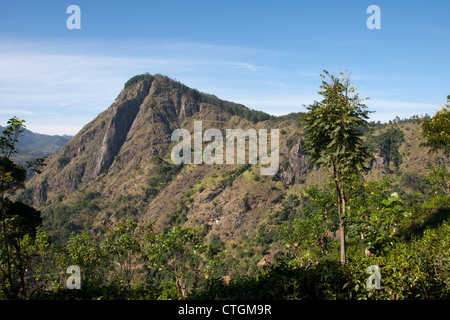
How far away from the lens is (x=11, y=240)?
37.9 feet

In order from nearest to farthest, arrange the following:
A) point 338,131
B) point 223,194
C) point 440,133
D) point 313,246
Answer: point 338,131, point 313,246, point 440,133, point 223,194

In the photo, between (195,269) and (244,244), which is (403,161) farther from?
(195,269)

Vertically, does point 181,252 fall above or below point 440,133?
below

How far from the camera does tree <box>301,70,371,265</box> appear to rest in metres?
11.0

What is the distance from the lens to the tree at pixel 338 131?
36.0 ft

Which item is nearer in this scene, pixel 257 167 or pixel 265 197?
pixel 265 197

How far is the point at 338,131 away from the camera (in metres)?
11.1

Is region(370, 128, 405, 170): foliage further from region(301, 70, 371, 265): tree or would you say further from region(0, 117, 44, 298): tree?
region(0, 117, 44, 298): tree

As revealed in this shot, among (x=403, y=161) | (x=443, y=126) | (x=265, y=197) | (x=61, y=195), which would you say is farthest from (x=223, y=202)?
(x=443, y=126)

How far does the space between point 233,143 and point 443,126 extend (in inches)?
6192

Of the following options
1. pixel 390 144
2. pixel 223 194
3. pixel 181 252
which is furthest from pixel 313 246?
pixel 390 144

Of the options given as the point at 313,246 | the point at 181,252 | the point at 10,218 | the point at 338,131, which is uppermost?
the point at 338,131

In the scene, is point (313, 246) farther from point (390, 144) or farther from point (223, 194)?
point (390, 144)

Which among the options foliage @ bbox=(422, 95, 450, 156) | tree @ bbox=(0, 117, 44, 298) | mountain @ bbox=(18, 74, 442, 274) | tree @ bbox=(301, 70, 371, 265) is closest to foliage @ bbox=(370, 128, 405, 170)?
mountain @ bbox=(18, 74, 442, 274)
